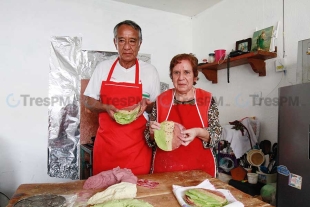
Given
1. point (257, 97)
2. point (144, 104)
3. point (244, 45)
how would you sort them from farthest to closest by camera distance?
1. point (244, 45)
2. point (257, 97)
3. point (144, 104)

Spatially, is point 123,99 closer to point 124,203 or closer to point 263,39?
point 124,203

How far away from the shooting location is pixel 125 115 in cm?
194

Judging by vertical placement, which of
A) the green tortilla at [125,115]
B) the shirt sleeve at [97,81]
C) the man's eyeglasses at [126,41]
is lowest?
the green tortilla at [125,115]

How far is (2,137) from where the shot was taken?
9.50 ft

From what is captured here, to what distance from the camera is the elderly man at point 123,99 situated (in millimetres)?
2006

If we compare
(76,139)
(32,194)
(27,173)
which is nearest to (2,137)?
(27,173)

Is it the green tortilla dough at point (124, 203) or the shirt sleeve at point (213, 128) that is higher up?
the shirt sleeve at point (213, 128)

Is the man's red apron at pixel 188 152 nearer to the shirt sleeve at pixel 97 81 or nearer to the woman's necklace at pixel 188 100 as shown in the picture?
the woman's necklace at pixel 188 100

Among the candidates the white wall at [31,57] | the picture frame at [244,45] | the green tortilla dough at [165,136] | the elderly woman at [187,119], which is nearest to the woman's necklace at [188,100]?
the elderly woman at [187,119]

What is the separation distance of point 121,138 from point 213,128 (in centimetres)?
80

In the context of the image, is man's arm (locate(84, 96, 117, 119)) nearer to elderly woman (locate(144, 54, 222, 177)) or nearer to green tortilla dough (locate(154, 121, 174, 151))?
elderly woman (locate(144, 54, 222, 177))

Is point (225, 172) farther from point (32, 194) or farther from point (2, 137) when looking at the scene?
point (2, 137)

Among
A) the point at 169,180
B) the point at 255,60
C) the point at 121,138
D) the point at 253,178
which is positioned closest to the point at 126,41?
the point at 121,138

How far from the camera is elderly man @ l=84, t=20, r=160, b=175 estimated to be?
6.58ft
